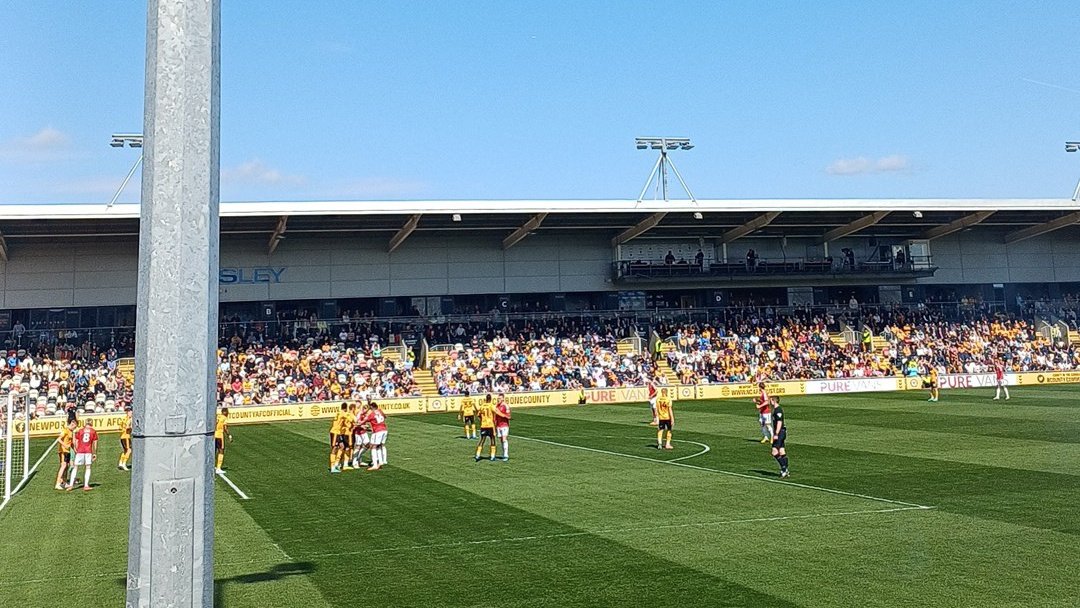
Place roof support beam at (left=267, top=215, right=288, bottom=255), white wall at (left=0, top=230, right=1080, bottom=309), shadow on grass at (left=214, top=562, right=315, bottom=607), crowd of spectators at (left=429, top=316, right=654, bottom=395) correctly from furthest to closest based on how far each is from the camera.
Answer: crowd of spectators at (left=429, top=316, right=654, bottom=395) → white wall at (left=0, top=230, right=1080, bottom=309) → roof support beam at (left=267, top=215, right=288, bottom=255) → shadow on grass at (left=214, top=562, right=315, bottom=607)

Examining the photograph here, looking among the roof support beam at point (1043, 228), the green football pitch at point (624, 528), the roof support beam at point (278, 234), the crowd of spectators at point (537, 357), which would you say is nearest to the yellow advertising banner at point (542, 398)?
the crowd of spectators at point (537, 357)

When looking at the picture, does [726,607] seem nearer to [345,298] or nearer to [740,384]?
[740,384]

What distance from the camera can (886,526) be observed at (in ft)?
42.0

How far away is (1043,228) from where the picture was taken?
54312mm

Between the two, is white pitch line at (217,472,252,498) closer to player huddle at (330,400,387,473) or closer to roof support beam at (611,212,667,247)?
player huddle at (330,400,387,473)

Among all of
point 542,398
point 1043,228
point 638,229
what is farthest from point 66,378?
point 1043,228

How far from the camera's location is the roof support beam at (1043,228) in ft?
172

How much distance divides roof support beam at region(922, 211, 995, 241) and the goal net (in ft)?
159

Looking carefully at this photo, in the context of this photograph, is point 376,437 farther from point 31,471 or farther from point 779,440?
point 31,471

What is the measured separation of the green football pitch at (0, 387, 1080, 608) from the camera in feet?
32.4

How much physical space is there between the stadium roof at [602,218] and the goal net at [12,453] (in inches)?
364

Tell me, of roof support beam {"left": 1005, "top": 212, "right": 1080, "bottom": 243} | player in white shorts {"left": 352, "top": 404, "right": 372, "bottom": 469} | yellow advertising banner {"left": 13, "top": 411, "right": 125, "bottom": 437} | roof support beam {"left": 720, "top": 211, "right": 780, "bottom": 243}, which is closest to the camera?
player in white shorts {"left": 352, "top": 404, "right": 372, "bottom": 469}

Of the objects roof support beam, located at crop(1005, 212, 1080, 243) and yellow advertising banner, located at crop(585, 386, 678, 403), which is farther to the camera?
roof support beam, located at crop(1005, 212, 1080, 243)

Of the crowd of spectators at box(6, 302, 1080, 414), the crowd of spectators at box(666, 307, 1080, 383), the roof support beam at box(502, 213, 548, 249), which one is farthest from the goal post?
the crowd of spectators at box(666, 307, 1080, 383)
